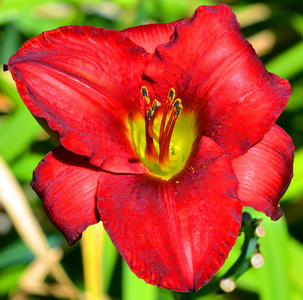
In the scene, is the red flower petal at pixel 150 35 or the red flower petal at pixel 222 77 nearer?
the red flower petal at pixel 222 77

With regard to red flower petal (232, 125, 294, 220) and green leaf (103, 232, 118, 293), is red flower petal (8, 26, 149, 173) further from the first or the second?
green leaf (103, 232, 118, 293)

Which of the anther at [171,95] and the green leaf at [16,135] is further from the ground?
the anther at [171,95]

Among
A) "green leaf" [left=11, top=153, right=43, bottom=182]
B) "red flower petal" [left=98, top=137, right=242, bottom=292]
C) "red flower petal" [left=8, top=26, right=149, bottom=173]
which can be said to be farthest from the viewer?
"green leaf" [left=11, top=153, right=43, bottom=182]

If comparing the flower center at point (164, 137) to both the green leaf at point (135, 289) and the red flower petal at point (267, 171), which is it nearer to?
the red flower petal at point (267, 171)

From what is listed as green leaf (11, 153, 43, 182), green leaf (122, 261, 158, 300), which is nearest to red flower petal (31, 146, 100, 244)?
green leaf (122, 261, 158, 300)


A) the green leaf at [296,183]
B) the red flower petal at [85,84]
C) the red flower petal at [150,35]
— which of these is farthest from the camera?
the green leaf at [296,183]

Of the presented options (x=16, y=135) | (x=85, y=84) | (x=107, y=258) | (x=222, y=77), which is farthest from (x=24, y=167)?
(x=222, y=77)

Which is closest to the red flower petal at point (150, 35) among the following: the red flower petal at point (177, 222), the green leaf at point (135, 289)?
the red flower petal at point (177, 222)
